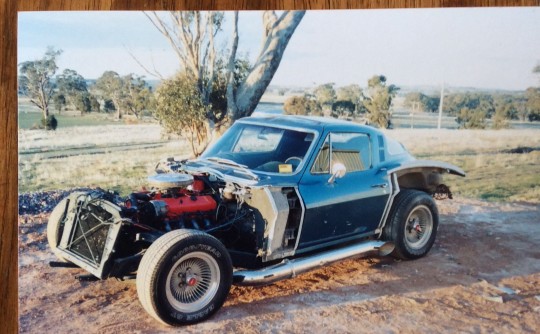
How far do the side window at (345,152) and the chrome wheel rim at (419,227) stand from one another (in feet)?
2.21

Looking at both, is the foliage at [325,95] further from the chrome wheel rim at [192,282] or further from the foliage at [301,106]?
the chrome wheel rim at [192,282]

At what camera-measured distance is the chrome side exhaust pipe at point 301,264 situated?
3.41 m

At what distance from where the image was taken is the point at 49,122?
144 inches

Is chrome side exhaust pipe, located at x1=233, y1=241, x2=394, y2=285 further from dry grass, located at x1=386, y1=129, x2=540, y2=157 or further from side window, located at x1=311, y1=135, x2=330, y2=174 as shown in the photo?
dry grass, located at x1=386, y1=129, x2=540, y2=157

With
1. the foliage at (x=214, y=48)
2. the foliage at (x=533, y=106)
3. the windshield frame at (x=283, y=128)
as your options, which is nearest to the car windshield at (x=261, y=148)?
the windshield frame at (x=283, y=128)

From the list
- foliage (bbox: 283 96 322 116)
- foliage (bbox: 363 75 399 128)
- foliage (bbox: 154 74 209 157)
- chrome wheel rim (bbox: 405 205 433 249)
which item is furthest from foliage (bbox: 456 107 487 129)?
foliage (bbox: 154 74 209 157)

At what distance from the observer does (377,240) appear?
4.23m

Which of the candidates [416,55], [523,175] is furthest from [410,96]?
[523,175]

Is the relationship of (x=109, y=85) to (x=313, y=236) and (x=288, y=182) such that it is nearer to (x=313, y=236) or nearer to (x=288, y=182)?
(x=288, y=182)

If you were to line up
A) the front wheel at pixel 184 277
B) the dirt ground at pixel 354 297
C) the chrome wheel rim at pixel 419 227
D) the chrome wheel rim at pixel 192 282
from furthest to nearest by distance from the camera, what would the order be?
the chrome wheel rim at pixel 419 227 < the dirt ground at pixel 354 297 < the chrome wheel rim at pixel 192 282 < the front wheel at pixel 184 277

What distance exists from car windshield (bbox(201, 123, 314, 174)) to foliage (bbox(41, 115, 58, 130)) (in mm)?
1117

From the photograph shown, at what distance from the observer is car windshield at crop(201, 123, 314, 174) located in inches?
153

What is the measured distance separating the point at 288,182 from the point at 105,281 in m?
1.45

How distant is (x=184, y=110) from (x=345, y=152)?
4.33 ft
